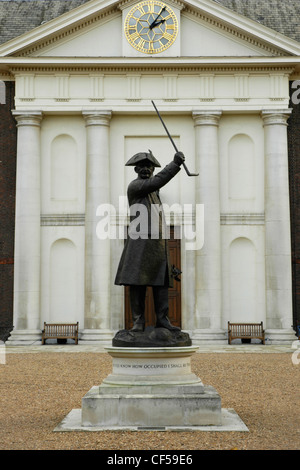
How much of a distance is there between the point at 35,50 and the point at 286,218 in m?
12.4

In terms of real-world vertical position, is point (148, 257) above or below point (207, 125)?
below

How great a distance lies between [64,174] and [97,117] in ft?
9.04

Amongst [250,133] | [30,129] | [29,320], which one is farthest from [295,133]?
[29,320]

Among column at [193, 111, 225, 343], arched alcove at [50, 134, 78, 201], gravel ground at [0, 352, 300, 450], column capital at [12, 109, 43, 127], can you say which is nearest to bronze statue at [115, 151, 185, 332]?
gravel ground at [0, 352, 300, 450]

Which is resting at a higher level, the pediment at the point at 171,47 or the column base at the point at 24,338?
the pediment at the point at 171,47

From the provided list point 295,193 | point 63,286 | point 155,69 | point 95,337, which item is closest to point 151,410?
point 95,337

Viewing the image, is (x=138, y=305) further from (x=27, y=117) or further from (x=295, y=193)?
(x=295, y=193)

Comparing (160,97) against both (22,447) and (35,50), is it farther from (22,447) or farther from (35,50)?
(22,447)

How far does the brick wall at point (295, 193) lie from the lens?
29344 millimetres

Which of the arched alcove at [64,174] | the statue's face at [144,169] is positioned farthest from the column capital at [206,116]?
the statue's face at [144,169]

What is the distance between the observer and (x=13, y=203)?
29688mm

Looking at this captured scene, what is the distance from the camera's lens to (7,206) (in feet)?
97.5

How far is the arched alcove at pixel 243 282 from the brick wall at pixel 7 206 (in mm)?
9127

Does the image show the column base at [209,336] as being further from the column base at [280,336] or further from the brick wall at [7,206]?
the brick wall at [7,206]
